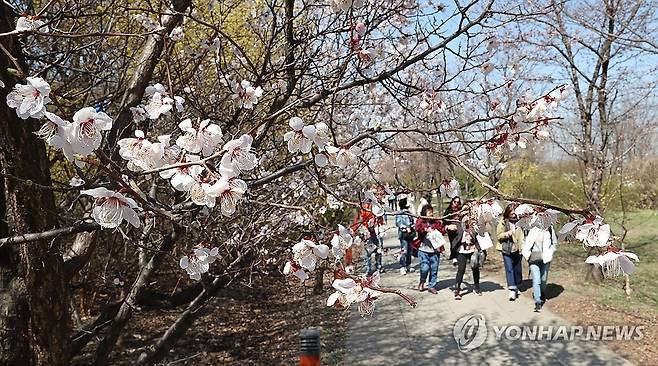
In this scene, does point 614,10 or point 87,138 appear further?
point 614,10

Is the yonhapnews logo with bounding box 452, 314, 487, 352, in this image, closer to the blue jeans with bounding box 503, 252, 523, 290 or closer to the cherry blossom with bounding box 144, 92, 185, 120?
the blue jeans with bounding box 503, 252, 523, 290

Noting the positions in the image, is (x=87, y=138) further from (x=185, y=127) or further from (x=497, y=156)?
(x=497, y=156)

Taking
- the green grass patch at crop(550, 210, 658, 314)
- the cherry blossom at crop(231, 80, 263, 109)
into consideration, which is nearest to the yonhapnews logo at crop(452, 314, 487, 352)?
the green grass patch at crop(550, 210, 658, 314)

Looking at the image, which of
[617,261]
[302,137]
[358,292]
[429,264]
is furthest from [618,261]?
[429,264]

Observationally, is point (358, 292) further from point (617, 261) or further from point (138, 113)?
point (138, 113)

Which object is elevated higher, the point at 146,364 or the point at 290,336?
the point at 146,364

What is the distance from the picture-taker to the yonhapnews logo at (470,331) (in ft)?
21.9

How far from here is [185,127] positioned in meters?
1.77

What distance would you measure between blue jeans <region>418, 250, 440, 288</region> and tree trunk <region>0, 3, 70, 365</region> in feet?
22.8

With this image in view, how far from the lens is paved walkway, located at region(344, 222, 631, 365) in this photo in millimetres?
6066

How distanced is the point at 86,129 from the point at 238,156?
411mm

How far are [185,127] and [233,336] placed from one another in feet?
21.4

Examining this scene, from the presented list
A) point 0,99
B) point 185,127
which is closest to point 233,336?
point 0,99

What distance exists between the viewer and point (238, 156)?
1612 mm
